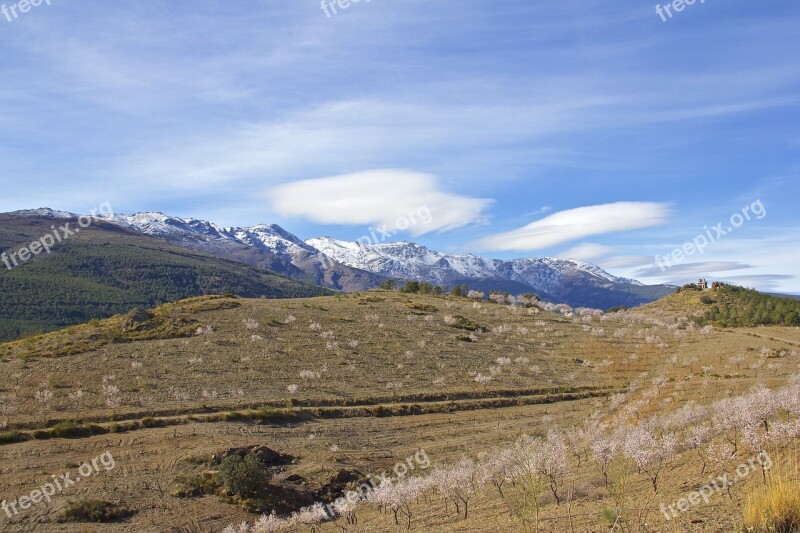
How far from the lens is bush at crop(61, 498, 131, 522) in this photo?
24.3 metres

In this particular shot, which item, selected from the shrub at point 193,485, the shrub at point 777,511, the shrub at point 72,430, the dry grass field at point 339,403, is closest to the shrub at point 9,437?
the dry grass field at point 339,403

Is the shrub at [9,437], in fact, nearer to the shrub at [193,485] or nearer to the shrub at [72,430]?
the shrub at [72,430]

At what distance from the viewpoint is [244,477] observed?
2725 centimetres

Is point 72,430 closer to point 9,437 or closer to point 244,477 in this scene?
point 9,437

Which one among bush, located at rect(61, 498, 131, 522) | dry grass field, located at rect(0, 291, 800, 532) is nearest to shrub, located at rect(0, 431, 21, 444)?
dry grass field, located at rect(0, 291, 800, 532)

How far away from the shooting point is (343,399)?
137 feet

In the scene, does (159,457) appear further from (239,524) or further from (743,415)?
(743,415)

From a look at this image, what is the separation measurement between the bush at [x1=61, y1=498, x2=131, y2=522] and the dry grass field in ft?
1.18

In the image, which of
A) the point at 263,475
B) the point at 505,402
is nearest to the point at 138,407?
the point at 263,475

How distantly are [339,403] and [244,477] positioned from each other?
46.7 feet

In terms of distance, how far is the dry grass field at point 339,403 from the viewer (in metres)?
22.2

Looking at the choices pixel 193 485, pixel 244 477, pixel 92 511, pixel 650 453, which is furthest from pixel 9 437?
pixel 650 453

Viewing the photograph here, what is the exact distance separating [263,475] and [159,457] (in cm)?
705

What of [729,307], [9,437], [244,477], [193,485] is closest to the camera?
[244,477]
